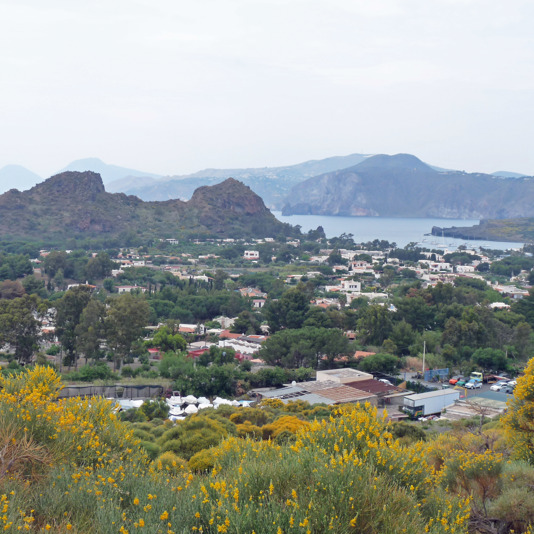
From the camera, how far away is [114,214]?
7550 centimetres

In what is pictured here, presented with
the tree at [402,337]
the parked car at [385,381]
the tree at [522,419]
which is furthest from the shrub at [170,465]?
the tree at [402,337]

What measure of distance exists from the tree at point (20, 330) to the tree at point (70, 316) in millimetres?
984

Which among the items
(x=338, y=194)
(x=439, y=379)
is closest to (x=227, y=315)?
(x=439, y=379)

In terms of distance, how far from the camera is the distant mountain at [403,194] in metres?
171

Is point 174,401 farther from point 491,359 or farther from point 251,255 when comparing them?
point 251,255

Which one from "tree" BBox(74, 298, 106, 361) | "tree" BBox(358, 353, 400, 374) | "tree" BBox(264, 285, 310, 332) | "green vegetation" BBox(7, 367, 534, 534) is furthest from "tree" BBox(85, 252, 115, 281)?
"green vegetation" BBox(7, 367, 534, 534)

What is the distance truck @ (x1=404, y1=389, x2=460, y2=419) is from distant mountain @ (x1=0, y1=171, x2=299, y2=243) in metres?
54.5

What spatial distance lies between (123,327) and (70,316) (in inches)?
99.0

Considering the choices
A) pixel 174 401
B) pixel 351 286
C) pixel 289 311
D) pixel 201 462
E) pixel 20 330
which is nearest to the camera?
pixel 201 462

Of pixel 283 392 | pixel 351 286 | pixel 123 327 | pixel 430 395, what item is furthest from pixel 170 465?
pixel 351 286

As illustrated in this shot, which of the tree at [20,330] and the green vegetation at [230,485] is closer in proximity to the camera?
the green vegetation at [230,485]

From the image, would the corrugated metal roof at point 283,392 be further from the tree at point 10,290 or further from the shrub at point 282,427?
the tree at point 10,290

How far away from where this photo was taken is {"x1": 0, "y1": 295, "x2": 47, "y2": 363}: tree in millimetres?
20094

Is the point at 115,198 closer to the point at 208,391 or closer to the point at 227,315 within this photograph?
the point at 227,315
